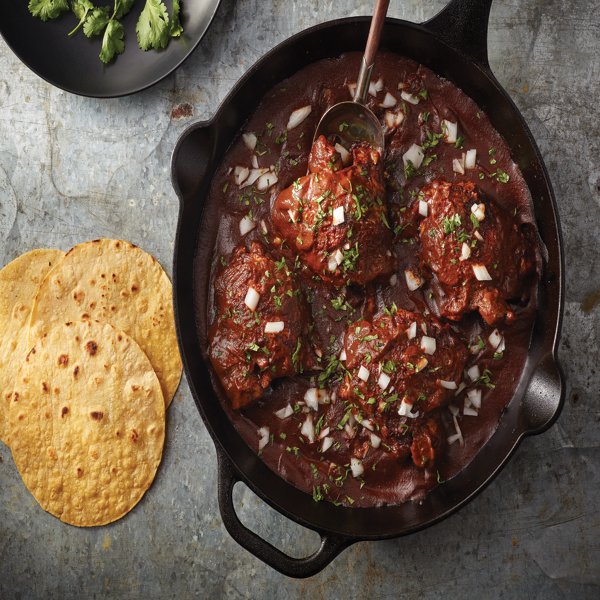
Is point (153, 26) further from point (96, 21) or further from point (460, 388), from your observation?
point (460, 388)

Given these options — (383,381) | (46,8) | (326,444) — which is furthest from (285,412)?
(46,8)

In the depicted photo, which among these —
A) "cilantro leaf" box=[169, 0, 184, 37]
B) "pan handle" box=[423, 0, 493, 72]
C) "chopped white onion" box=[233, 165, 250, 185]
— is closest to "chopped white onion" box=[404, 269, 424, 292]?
"chopped white onion" box=[233, 165, 250, 185]

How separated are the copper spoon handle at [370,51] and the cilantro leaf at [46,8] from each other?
2187mm

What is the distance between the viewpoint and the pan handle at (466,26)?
3592mm

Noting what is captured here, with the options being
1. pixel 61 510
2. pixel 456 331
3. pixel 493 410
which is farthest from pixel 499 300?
pixel 61 510

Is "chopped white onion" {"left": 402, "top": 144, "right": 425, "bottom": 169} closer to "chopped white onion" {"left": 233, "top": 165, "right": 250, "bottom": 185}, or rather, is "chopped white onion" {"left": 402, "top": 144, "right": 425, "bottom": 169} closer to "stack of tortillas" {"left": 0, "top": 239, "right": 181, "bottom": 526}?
"chopped white onion" {"left": 233, "top": 165, "right": 250, "bottom": 185}

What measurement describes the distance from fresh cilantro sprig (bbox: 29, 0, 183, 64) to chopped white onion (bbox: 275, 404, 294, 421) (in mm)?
2605

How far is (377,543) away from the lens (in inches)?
169

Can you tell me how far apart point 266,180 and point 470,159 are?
132 centimetres

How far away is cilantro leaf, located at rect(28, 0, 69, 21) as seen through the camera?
4.21 metres

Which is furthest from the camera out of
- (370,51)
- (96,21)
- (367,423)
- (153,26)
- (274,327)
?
(96,21)

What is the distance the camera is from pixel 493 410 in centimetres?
394

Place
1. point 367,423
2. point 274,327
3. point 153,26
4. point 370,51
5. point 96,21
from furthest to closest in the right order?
point 96,21, point 153,26, point 367,423, point 274,327, point 370,51

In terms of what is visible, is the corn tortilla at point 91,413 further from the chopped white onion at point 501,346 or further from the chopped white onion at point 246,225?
the chopped white onion at point 501,346
